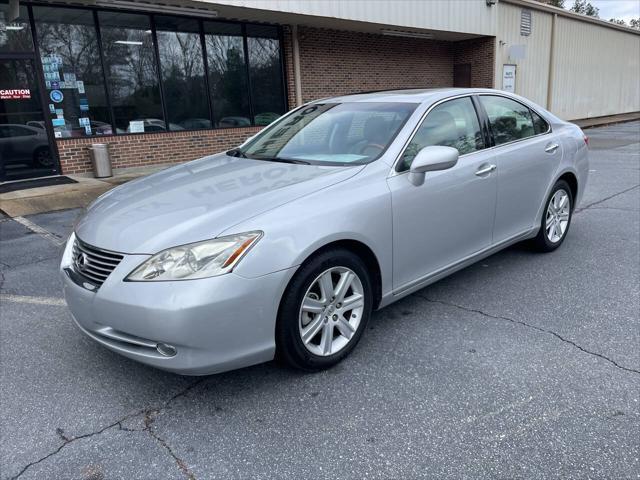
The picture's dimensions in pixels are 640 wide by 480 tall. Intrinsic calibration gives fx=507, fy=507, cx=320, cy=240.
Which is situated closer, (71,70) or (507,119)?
(507,119)

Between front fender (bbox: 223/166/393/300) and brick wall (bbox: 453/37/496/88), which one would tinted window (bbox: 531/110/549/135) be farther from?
brick wall (bbox: 453/37/496/88)

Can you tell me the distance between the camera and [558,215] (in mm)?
4945

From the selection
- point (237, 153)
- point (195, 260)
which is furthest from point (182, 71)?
point (195, 260)

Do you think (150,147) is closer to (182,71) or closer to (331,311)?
(182,71)

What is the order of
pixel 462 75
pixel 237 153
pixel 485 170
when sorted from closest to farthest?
pixel 485 170 < pixel 237 153 < pixel 462 75

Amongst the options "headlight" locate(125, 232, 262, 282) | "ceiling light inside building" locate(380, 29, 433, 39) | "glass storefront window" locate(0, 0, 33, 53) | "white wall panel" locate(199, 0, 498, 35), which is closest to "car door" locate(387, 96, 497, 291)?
"headlight" locate(125, 232, 262, 282)

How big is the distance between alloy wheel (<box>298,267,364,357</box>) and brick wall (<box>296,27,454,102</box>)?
11.6 m

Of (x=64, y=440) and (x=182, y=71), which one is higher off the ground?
(x=182, y=71)

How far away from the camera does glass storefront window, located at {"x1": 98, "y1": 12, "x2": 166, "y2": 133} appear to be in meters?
10.3

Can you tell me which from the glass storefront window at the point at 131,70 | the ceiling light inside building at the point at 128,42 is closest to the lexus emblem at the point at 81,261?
the glass storefront window at the point at 131,70

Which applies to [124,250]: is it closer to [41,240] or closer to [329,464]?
[329,464]

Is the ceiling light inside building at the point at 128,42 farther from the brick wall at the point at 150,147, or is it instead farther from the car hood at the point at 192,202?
the car hood at the point at 192,202

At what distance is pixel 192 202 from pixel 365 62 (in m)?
13.5

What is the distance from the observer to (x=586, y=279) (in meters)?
4.28
